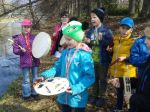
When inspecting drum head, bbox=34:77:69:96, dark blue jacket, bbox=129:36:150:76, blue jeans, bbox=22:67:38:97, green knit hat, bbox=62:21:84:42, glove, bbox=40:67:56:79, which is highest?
green knit hat, bbox=62:21:84:42

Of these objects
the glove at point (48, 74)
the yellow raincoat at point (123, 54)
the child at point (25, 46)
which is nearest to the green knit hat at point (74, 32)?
the glove at point (48, 74)

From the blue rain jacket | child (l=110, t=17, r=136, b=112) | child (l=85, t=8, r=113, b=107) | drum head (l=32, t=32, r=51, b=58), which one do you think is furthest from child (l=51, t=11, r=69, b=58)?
the blue rain jacket

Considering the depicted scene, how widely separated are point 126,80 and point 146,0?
1399 centimetres

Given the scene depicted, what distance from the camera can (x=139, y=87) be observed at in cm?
345

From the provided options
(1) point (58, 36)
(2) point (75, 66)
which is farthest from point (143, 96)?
(1) point (58, 36)

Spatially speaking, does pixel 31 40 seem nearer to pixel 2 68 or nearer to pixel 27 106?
pixel 27 106

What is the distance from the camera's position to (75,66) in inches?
173

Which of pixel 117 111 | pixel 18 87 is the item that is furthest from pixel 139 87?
pixel 18 87

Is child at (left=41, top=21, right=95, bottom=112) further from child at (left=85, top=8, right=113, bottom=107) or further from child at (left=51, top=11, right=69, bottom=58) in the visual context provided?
child at (left=51, top=11, right=69, bottom=58)

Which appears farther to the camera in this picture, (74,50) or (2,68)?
(2,68)

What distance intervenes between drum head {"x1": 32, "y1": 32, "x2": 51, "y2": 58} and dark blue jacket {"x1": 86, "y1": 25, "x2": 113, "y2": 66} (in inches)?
28.6

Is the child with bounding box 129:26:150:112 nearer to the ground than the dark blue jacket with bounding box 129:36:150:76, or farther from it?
nearer to the ground

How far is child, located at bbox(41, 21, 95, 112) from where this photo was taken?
14.1ft

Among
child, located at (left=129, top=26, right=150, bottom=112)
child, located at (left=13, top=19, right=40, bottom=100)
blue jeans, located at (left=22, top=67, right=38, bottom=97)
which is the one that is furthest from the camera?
blue jeans, located at (left=22, top=67, right=38, bottom=97)
